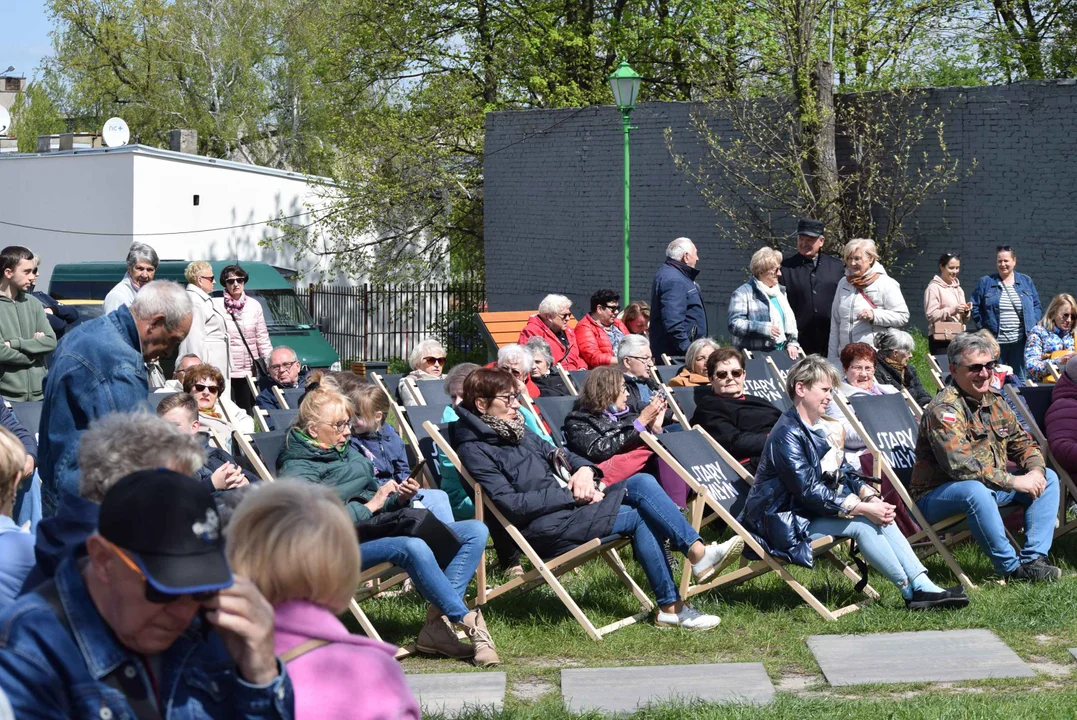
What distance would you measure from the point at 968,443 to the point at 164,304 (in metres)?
4.04

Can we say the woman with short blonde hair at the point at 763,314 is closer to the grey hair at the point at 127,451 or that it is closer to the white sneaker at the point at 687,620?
the white sneaker at the point at 687,620

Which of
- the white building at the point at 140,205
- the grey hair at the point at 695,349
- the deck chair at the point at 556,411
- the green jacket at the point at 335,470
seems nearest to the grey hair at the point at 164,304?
the green jacket at the point at 335,470

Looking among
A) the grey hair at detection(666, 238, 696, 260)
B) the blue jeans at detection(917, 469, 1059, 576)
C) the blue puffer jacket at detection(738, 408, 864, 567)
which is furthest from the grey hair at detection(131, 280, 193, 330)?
the grey hair at detection(666, 238, 696, 260)

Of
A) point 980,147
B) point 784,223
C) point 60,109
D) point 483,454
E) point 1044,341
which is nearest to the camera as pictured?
point 483,454

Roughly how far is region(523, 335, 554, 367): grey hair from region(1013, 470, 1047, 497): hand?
353 centimetres

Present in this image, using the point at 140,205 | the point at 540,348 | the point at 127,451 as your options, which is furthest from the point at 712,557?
the point at 140,205

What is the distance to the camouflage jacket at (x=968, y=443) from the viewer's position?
6.53 metres

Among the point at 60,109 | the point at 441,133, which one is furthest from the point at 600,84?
the point at 60,109

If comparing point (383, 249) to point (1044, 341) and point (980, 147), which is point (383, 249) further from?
point (1044, 341)

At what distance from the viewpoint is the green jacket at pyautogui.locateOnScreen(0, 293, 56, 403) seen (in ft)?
24.6

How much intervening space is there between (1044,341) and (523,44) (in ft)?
52.5

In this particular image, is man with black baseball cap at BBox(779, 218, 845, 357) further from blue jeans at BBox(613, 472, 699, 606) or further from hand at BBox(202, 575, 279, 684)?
hand at BBox(202, 575, 279, 684)

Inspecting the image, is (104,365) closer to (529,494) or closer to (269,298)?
(529,494)

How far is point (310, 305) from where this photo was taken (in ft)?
83.1
